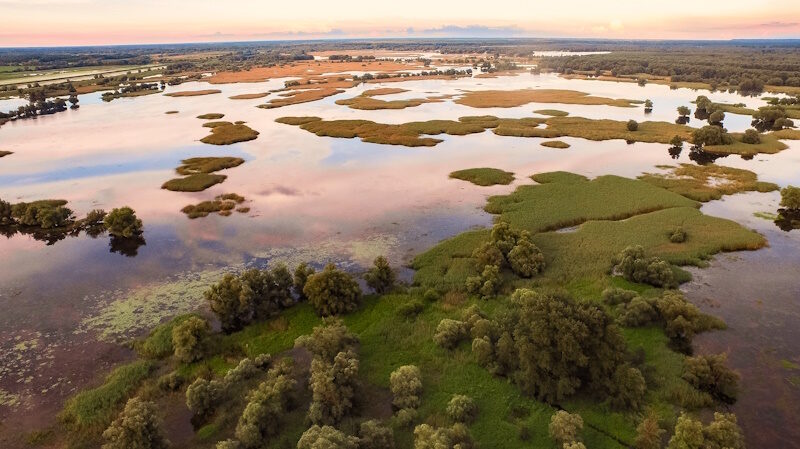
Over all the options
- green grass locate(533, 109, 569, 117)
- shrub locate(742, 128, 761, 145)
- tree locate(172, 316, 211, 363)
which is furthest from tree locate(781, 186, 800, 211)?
tree locate(172, 316, 211, 363)

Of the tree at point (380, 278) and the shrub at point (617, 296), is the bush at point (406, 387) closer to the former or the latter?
the tree at point (380, 278)

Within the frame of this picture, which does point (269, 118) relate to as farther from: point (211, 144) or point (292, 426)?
point (292, 426)

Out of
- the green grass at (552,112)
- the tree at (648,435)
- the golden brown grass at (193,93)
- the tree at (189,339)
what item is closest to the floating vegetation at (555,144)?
the green grass at (552,112)

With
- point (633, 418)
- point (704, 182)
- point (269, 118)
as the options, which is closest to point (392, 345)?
point (633, 418)

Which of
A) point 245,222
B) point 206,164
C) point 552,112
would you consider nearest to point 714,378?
point 245,222

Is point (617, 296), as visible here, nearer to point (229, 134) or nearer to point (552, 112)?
point (229, 134)

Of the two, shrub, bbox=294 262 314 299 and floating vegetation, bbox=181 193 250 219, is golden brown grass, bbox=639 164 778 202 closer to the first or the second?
shrub, bbox=294 262 314 299

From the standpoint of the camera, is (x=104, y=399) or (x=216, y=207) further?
(x=216, y=207)
